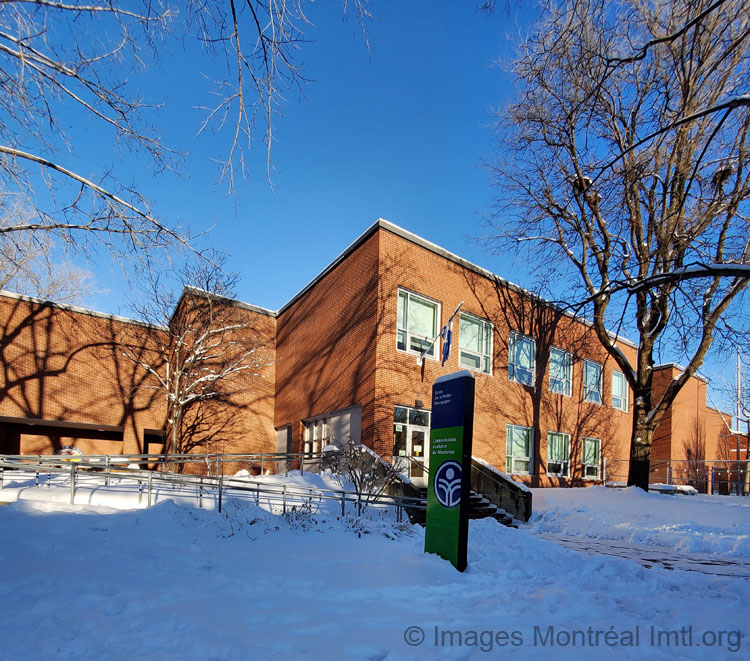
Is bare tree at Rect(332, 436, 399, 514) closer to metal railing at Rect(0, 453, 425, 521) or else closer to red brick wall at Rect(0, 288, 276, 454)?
metal railing at Rect(0, 453, 425, 521)

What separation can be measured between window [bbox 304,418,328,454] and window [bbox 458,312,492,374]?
18.3 ft

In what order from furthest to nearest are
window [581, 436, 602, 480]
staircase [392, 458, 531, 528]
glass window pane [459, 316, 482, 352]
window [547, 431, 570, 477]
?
window [581, 436, 602, 480], window [547, 431, 570, 477], glass window pane [459, 316, 482, 352], staircase [392, 458, 531, 528]

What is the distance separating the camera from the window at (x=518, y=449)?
2089 centimetres

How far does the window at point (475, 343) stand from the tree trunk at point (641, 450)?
5568 millimetres

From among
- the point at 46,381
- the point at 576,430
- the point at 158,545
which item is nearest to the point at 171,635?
→ the point at 158,545

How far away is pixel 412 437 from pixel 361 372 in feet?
8.85

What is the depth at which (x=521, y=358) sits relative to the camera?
22.1 meters

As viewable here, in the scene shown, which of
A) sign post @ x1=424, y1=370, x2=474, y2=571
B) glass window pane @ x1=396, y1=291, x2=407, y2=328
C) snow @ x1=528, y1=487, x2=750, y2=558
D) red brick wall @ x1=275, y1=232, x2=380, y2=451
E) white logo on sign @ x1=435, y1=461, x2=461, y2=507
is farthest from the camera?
glass window pane @ x1=396, y1=291, x2=407, y2=328

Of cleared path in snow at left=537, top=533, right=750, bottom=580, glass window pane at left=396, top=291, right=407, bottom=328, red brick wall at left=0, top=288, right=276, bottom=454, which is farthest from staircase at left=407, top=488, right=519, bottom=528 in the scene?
red brick wall at left=0, top=288, right=276, bottom=454

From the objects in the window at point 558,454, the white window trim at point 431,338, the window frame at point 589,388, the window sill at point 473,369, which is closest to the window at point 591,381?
the window frame at point 589,388

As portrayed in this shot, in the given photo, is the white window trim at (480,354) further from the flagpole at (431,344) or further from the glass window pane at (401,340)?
the glass window pane at (401,340)

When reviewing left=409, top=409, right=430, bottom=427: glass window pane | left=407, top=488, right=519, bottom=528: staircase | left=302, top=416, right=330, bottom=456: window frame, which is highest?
left=409, top=409, right=430, bottom=427: glass window pane

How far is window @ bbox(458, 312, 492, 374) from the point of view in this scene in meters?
19.7

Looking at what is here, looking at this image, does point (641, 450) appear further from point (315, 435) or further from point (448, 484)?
point (448, 484)
